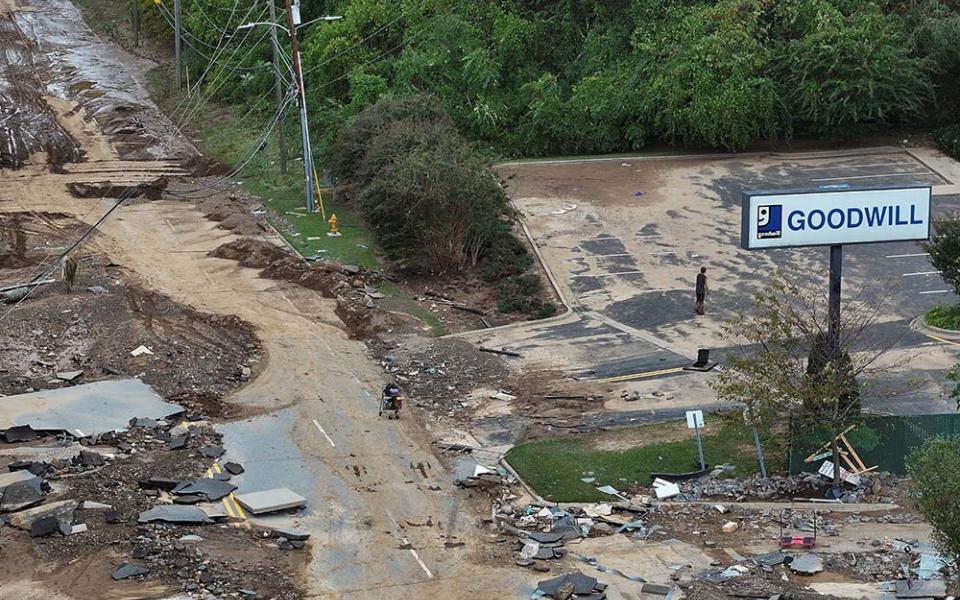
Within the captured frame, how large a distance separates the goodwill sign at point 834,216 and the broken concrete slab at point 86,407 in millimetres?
13331

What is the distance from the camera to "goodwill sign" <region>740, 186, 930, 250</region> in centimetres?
2656

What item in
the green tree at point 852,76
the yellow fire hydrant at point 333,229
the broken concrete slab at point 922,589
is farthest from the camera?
the green tree at point 852,76

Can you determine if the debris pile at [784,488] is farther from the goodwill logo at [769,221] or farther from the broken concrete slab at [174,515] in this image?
the broken concrete slab at [174,515]

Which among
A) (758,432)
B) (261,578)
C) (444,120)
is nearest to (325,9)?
(444,120)

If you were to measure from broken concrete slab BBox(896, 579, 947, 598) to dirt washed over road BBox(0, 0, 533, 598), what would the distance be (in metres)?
5.68

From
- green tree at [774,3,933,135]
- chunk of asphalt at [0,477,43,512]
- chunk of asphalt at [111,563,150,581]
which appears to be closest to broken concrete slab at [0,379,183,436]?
chunk of asphalt at [0,477,43,512]

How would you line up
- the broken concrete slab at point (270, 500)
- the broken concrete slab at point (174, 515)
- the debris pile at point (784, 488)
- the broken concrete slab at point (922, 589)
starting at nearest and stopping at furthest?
the broken concrete slab at point (922, 589)
the broken concrete slab at point (174, 515)
the broken concrete slab at point (270, 500)
the debris pile at point (784, 488)

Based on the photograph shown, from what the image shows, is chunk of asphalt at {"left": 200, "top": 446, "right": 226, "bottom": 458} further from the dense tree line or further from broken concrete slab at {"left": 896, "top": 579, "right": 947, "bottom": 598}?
the dense tree line

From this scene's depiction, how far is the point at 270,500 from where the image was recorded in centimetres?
2409

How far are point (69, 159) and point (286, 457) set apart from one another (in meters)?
30.4

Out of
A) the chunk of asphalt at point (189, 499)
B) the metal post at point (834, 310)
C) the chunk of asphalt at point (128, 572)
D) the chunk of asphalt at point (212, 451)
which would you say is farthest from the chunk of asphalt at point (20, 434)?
the metal post at point (834, 310)

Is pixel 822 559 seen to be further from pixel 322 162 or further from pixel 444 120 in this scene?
pixel 322 162

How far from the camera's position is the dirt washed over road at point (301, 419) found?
21500mm

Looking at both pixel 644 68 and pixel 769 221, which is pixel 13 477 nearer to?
pixel 769 221
